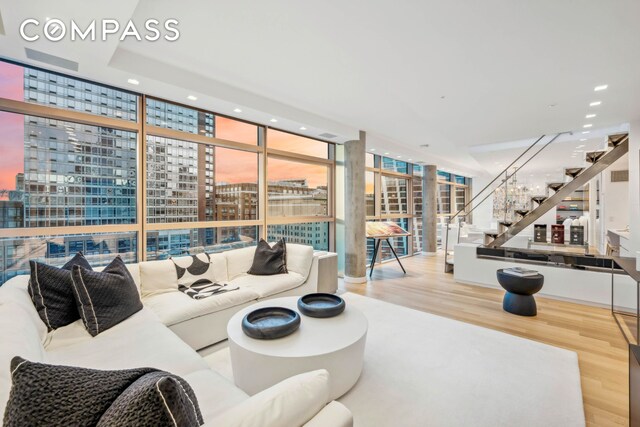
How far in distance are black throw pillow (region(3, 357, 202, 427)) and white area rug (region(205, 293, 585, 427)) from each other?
5.16 ft

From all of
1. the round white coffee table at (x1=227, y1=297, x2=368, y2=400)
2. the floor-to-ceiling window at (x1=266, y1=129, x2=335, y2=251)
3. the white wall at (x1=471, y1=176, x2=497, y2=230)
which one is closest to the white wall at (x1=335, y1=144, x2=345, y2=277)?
the floor-to-ceiling window at (x1=266, y1=129, x2=335, y2=251)

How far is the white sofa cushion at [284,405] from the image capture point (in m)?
0.85

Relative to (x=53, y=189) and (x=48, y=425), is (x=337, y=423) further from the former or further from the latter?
(x=53, y=189)

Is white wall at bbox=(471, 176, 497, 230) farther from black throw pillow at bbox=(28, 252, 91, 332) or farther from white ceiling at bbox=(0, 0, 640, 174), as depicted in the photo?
black throw pillow at bbox=(28, 252, 91, 332)

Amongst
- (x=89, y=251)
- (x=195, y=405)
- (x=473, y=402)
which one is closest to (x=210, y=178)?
(x=89, y=251)

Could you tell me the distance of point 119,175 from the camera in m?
3.38

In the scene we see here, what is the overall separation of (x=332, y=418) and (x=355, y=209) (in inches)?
179

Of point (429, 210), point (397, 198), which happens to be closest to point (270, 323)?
point (397, 198)

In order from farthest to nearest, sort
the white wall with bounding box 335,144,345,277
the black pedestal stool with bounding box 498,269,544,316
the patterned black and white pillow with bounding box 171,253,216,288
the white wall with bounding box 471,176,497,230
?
the white wall with bounding box 471,176,497,230 → the white wall with bounding box 335,144,345,277 → the black pedestal stool with bounding box 498,269,544,316 → the patterned black and white pillow with bounding box 171,253,216,288

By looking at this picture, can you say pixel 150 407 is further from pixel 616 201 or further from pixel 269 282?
pixel 616 201

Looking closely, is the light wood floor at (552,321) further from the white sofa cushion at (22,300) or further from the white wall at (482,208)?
the white wall at (482,208)

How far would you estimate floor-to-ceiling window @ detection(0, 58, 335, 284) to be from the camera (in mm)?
2819

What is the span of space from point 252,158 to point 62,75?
2388 mm

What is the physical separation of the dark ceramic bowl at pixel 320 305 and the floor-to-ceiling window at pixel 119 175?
2027 mm
